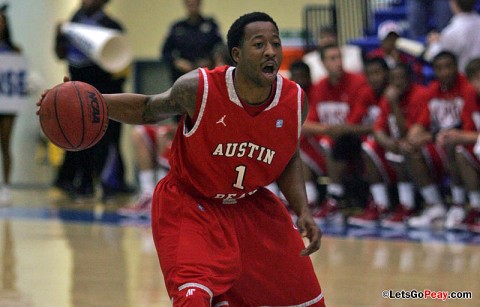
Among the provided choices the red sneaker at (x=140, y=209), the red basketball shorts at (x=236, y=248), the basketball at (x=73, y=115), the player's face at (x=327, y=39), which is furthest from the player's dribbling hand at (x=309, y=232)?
the player's face at (x=327, y=39)

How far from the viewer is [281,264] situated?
4180 mm

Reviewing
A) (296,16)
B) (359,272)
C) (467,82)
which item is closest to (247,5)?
(296,16)

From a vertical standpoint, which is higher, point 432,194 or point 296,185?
point 296,185

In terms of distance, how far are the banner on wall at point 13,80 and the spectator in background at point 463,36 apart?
477 centimetres

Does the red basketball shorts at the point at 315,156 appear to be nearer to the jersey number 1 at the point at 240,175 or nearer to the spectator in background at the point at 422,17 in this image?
the spectator in background at the point at 422,17

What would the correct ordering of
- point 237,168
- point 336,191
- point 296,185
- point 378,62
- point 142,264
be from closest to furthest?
point 237,168, point 296,185, point 142,264, point 378,62, point 336,191

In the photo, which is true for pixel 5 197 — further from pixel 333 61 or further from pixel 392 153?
pixel 392 153

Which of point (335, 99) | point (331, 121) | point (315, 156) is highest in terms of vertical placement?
point (335, 99)

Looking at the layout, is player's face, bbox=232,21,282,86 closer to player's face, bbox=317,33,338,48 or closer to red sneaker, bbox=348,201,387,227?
red sneaker, bbox=348,201,387,227

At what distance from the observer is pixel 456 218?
8.50 metres

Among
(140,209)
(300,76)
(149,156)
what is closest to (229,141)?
(300,76)

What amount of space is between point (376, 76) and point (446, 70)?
95 cm

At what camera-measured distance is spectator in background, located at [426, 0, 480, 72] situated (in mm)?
9203

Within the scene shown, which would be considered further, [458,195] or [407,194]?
[407,194]
